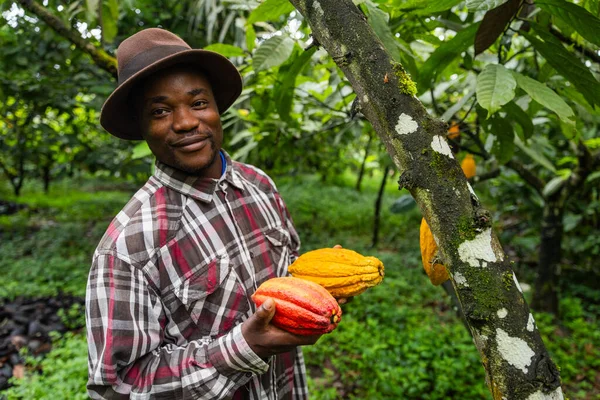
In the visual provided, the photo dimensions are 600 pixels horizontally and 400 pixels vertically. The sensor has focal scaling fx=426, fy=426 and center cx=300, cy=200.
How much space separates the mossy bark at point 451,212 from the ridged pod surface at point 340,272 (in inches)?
17.0

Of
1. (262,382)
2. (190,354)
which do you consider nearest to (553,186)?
(262,382)

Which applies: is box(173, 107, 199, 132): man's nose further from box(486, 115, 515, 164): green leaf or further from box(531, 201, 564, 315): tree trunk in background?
box(531, 201, 564, 315): tree trunk in background

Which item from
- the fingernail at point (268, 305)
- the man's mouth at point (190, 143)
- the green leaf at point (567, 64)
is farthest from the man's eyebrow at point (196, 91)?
the green leaf at point (567, 64)

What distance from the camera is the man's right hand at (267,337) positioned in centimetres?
91

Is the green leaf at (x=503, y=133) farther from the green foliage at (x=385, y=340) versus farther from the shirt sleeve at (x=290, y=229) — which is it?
the green foliage at (x=385, y=340)

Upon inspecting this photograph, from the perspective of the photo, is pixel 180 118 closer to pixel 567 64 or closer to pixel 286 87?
pixel 286 87

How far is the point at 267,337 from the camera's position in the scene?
922 mm

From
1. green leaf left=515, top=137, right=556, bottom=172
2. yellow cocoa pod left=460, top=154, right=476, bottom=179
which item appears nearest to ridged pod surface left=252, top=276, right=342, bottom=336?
green leaf left=515, top=137, right=556, bottom=172

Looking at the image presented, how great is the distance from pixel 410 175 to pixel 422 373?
2.36m

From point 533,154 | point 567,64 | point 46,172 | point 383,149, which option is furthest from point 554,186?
point 46,172

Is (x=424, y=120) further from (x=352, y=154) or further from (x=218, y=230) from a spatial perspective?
(x=352, y=154)

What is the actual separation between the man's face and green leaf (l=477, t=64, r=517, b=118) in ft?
2.15

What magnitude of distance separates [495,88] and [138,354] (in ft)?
3.20

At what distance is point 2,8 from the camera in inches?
88.4
